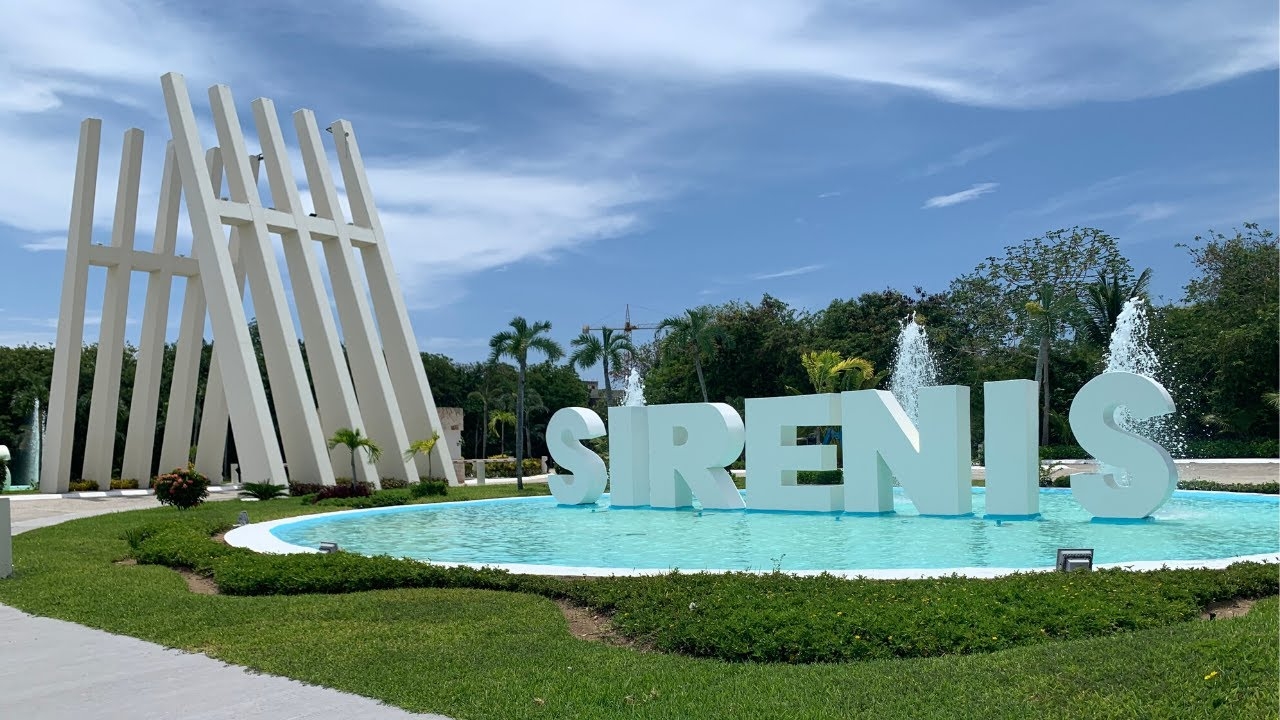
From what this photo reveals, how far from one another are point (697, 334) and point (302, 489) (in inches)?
1113

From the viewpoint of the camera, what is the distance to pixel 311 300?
34.2 m

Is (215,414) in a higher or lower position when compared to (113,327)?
lower

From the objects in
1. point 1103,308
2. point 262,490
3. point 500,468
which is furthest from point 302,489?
point 1103,308

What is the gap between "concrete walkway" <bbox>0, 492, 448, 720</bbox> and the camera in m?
6.85

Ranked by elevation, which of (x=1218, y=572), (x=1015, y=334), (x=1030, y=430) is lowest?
(x=1218, y=572)

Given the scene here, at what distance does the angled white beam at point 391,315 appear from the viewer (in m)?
37.1

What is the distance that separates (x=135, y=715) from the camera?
6.88m

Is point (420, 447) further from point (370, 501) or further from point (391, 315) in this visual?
point (370, 501)

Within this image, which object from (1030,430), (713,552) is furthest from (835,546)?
(1030,430)

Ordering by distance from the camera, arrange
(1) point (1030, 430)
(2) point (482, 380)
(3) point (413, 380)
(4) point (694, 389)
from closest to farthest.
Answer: (1) point (1030, 430)
(3) point (413, 380)
(4) point (694, 389)
(2) point (482, 380)

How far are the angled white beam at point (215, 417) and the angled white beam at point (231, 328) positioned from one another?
24.3 ft

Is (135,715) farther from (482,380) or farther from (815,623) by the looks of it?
(482,380)

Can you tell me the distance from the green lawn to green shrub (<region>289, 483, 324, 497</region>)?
20.5 metres

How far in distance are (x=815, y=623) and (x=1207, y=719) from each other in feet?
10.1
